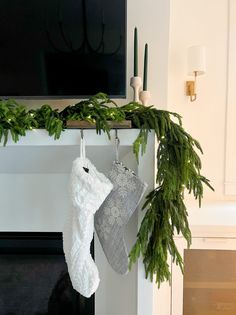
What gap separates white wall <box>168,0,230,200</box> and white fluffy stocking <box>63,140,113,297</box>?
113cm

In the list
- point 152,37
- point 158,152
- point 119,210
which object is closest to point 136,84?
point 152,37

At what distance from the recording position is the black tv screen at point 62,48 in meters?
1.17

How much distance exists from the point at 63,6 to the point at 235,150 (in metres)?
1.37

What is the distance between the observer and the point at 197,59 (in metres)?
1.78

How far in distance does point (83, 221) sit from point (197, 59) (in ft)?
4.22

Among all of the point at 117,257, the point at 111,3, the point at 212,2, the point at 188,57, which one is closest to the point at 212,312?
the point at 117,257

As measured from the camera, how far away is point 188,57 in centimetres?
182

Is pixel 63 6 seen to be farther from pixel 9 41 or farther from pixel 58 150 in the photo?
pixel 58 150

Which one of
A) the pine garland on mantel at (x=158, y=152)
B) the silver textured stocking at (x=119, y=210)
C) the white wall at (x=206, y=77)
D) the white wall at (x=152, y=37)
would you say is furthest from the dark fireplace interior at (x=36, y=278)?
the white wall at (x=206, y=77)

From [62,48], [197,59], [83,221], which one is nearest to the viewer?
[83,221]

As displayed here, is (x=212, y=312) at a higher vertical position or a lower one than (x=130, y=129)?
lower

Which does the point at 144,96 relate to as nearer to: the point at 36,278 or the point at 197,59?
the point at 197,59

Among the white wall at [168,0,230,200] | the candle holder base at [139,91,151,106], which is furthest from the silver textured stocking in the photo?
the white wall at [168,0,230,200]

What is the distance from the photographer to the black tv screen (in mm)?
1171
